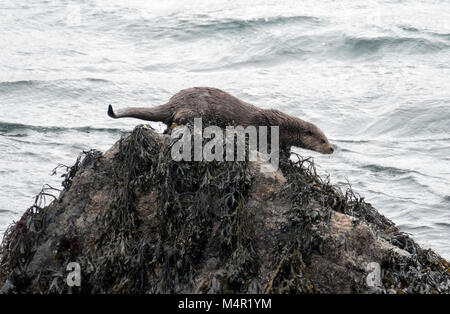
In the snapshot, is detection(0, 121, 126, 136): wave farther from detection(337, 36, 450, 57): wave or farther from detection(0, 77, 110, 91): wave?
detection(337, 36, 450, 57): wave

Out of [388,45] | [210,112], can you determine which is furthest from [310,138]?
[388,45]

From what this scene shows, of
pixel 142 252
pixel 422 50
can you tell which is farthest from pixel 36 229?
pixel 422 50

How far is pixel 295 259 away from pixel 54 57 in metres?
10.8

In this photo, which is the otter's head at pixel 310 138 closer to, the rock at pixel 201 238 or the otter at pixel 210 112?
the otter at pixel 210 112

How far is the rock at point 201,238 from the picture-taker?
432 centimetres

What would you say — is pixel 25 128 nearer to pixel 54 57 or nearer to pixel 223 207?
pixel 54 57

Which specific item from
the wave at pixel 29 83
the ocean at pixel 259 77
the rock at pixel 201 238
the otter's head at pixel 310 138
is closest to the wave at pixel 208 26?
the ocean at pixel 259 77

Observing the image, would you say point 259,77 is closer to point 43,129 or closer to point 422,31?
point 43,129

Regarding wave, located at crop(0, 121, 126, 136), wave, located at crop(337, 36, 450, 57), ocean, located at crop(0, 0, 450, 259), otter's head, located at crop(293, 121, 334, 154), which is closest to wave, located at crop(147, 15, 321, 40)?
ocean, located at crop(0, 0, 450, 259)

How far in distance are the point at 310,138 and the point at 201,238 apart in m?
2.67

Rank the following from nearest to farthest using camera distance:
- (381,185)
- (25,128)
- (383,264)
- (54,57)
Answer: (383,264) → (381,185) → (25,128) → (54,57)

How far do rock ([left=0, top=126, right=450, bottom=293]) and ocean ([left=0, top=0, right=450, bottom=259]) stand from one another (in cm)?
234

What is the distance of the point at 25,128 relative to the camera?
10.1 meters

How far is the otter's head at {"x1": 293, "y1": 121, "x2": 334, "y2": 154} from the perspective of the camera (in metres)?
6.77
